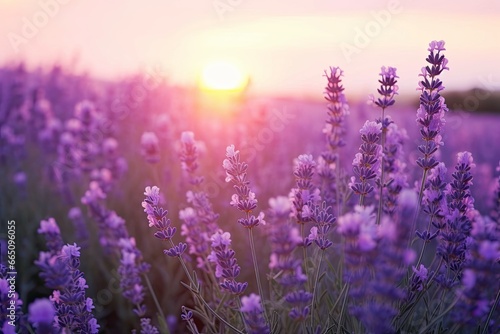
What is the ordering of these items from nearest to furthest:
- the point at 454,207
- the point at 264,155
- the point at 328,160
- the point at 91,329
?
the point at 91,329 < the point at 454,207 < the point at 328,160 < the point at 264,155

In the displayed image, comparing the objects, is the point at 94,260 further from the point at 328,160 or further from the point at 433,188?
the point at 433,188

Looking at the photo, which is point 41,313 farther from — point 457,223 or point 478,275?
point 457,223

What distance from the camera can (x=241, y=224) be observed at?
7.55 feet

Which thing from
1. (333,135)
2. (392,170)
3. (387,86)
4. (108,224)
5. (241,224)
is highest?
(387,86)

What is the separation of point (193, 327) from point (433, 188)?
92 centimetres

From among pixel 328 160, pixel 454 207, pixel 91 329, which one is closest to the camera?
pixel 91 329

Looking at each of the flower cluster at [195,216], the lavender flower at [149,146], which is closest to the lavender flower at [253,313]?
the flower cluster at [195,216]

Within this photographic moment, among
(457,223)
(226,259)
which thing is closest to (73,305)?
(226,259)

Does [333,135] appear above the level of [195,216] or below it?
above

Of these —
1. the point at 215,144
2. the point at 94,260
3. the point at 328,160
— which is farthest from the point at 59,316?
the point at 215,144

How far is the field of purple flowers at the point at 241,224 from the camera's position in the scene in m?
1.43

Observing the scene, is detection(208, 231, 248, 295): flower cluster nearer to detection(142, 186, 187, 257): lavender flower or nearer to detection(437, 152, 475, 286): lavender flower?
detection(142, 186, 187, 257): lavender flower

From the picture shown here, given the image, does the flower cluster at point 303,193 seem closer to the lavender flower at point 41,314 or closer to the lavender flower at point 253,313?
the lavender flower at point 253,313

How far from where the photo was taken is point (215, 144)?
5.05 metres
